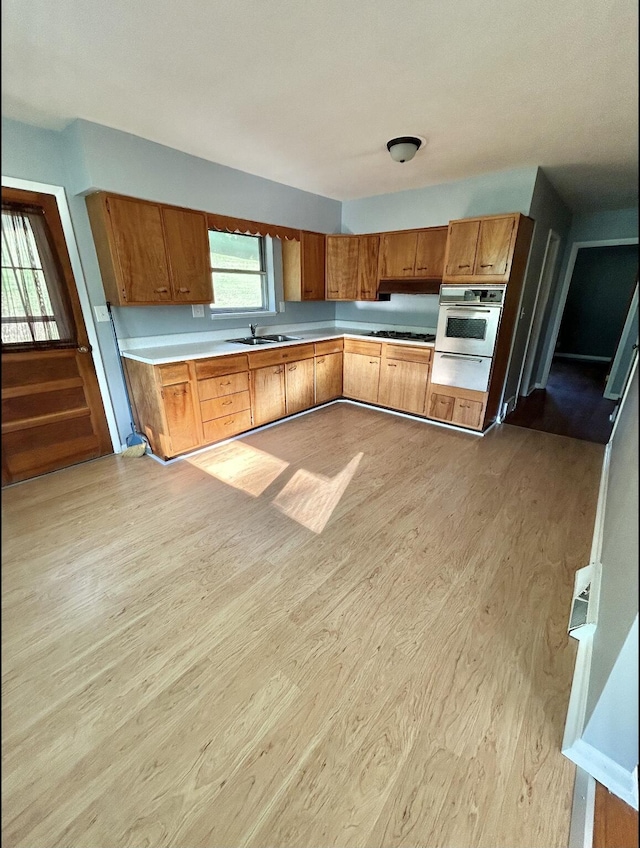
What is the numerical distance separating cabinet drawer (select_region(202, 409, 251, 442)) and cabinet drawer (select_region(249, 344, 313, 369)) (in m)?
0.51

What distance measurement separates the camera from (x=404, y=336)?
4.31 meters

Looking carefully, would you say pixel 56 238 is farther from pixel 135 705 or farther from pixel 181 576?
pixel 135 705

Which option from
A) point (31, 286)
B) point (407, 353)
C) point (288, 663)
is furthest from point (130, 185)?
point (288, 663)

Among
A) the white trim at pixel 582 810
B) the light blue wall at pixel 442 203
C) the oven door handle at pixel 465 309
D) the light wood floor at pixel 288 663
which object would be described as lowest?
the white trim at pixel 582 810

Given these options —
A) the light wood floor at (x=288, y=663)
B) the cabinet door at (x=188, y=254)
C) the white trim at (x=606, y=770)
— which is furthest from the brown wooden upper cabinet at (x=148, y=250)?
the white trim at (x=606, y=770)

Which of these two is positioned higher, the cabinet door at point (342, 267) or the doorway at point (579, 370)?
the cabinet door at point (342, 267)

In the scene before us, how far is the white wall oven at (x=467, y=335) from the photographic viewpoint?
10.9 ft

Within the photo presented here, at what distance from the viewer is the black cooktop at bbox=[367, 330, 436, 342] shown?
4.12 m

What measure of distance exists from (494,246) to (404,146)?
1195 millimetres

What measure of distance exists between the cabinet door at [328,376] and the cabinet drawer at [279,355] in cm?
24

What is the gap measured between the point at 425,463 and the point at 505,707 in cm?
194

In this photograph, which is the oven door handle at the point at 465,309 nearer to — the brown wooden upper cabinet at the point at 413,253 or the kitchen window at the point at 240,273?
the brown wooden upper cabinet at the point at 413,253

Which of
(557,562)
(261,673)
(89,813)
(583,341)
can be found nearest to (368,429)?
(557,562)

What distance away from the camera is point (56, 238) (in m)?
2.63
